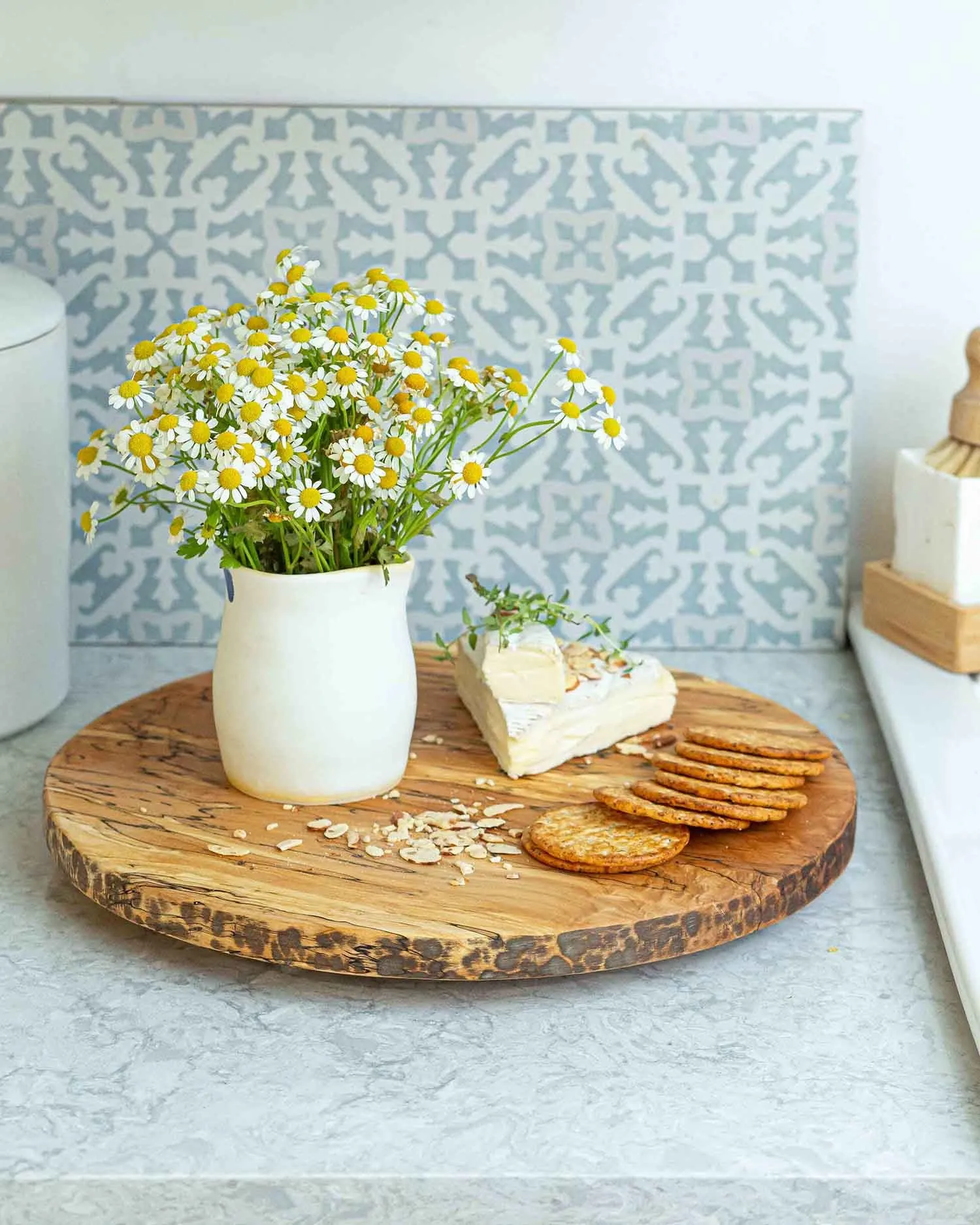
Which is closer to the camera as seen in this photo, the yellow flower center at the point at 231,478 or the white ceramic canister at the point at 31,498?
the yellow flower center at the point at 231,478

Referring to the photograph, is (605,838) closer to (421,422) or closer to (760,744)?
(760,744)

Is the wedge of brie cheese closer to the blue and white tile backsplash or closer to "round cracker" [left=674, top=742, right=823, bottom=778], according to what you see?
"round cracker" [left=674, top=742, right=823, bottom=778]

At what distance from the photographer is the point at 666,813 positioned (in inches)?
31.9

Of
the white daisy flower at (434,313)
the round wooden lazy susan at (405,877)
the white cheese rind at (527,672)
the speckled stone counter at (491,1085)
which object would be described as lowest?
the speckled stone counter at (491,1085)

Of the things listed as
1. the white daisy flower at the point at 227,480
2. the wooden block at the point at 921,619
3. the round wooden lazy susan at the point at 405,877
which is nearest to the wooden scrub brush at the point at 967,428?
the wooden block at the point at 921,619

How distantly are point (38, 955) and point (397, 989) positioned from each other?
0.67 feet

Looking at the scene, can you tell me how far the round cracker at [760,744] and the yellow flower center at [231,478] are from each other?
13.8 inches

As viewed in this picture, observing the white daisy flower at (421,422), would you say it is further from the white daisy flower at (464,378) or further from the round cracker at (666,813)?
the round cracker at (666,813)

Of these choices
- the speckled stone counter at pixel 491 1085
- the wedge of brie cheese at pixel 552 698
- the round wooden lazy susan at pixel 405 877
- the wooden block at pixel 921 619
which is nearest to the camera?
the speckled stone counter at pixel 491 1085

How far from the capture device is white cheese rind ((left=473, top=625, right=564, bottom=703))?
931 mm

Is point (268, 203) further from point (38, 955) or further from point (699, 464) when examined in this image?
point (38, 955)

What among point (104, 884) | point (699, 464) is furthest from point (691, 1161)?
point (699, 464)

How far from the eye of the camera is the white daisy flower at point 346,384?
30.7 inches

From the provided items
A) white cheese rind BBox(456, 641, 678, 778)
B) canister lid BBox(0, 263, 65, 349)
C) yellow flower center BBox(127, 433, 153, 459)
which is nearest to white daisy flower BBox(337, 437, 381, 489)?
yellow flower center BBox(127, 433, 153, 459)
